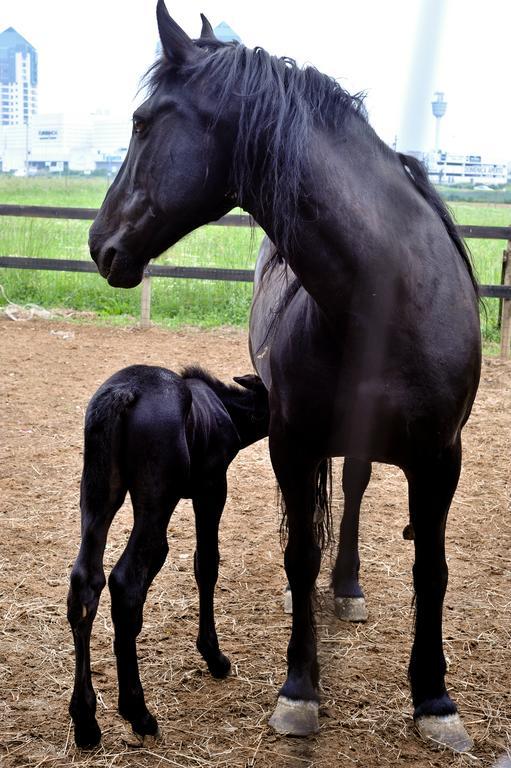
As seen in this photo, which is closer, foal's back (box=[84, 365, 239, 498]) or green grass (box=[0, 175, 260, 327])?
foal's back (box=[84, 365, 239, 498])

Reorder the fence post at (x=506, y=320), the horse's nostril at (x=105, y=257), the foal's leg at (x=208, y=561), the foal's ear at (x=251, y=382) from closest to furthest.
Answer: the horse's nostril at (x=105, y=257) < the foal's leg at (x=208, y=561) < the foal's ear at (x=251, y=382) < the fence post at (x=506, y=320)

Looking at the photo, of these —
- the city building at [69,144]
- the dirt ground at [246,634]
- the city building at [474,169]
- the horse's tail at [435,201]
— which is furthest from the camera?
the city building at [69,144]

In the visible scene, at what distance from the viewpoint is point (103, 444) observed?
99.3 inches

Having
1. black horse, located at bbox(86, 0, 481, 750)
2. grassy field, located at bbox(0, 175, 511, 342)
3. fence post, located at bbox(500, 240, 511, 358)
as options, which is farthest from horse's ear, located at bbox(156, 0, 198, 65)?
grassy field, located at bbox(0, 175, 511, 342)

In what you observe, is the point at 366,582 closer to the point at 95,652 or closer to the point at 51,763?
the point at 95,652

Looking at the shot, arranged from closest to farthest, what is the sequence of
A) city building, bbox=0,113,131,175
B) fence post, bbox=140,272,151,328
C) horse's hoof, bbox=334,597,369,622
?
horse's hoof, bbox=334,597,369,622 → city building, bbox=0,113,131,175 → fence post, bbox=140,272,151,328

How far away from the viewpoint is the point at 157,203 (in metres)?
2.07

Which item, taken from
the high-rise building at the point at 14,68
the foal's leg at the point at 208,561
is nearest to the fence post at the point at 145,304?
the foal's leg at the point at 208,561

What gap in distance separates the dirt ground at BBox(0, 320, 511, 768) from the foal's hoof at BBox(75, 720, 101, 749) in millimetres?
33

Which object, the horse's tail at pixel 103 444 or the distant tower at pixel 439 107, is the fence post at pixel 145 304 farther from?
the distant tower at pixel 439 107

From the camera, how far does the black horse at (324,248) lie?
2.04 m

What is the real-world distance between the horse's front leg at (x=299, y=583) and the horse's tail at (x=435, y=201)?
79 centimetres

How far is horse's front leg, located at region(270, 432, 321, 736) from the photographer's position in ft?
8.25

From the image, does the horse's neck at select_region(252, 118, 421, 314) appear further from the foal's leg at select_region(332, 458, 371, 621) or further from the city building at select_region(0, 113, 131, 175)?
the city building at select_region(0, 113, 131, 175)
